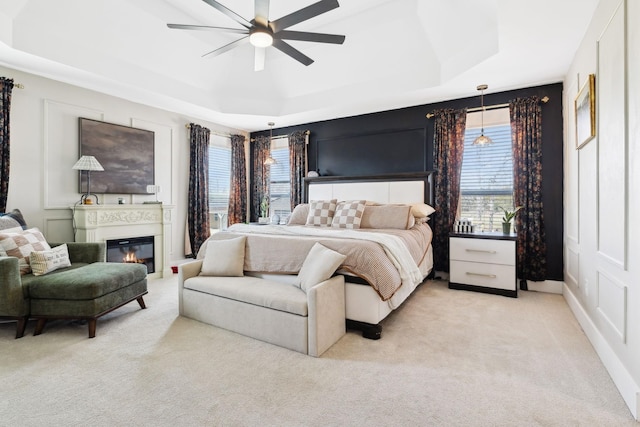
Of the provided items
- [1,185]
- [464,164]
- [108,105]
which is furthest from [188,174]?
[464,164]

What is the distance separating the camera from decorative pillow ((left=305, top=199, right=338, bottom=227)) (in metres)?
4.51

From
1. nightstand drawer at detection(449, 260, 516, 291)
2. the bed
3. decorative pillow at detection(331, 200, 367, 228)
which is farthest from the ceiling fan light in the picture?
nightstand drawer at detection(449, 260, 516, 291)

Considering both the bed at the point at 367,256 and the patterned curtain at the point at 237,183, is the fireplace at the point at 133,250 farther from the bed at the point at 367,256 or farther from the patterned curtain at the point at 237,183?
the patterned curtain at the point at 237,183

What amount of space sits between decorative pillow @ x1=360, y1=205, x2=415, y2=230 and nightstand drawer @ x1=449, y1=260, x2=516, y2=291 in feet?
2.82

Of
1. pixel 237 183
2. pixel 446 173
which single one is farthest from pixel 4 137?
pixel 446 173

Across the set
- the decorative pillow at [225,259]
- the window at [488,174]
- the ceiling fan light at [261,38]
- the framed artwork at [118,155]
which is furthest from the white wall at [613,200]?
the framed artwork at [118,155]

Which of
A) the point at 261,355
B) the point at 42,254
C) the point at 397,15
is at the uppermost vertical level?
the point at 397,15

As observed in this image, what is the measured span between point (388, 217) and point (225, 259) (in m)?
2.15

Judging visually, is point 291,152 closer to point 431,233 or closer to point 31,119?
point 431,233

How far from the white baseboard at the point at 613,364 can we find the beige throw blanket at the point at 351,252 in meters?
1.41

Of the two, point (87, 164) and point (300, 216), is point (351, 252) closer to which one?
point (300, 216)

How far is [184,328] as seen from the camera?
2.89 meters

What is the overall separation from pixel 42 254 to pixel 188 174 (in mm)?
2863

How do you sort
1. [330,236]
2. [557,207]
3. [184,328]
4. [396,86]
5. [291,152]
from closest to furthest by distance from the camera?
[184,328] < [330,236] < [557,207] < [396,86] < [291,152]
